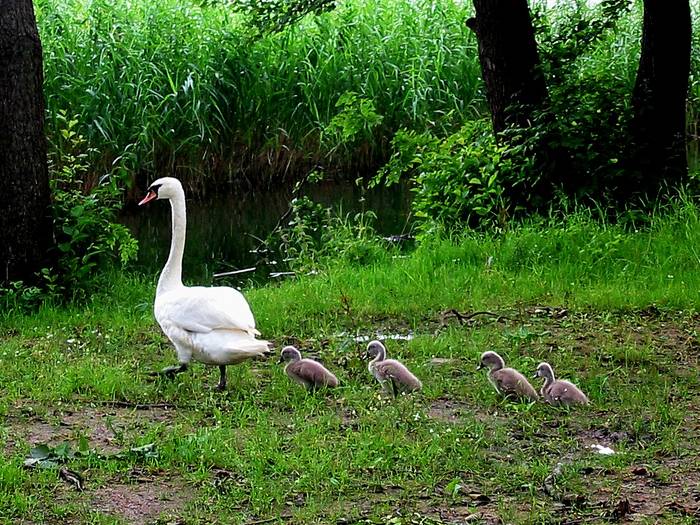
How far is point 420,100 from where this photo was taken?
1653 centimetres

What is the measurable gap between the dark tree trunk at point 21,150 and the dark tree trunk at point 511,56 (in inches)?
160

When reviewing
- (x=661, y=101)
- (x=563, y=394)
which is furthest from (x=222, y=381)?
(x=661, y=101)

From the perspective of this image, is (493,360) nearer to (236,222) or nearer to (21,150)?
(21,150)

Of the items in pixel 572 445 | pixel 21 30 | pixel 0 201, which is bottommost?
pixel 572 445

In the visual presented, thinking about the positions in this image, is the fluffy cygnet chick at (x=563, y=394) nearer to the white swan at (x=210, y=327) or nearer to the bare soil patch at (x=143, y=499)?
the white swan at (x=210, y=327)

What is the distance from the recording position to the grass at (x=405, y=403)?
195 inches

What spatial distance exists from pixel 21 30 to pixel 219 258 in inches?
175

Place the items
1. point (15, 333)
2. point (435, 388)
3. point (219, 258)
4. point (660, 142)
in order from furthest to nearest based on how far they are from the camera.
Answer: point (219, 258) < point (660, 142) < point (15, 333) < point (435, 388)

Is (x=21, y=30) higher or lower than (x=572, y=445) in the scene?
higher

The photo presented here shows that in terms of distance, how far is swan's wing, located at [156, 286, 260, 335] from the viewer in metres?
6.49

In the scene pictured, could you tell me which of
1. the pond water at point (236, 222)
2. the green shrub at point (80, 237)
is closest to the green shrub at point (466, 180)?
the pond water at point (236, 222)

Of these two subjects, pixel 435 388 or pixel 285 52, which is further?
pixel 285 52

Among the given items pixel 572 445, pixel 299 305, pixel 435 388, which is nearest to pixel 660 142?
pixel 299 305

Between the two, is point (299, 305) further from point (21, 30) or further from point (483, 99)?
point (483, 99)
